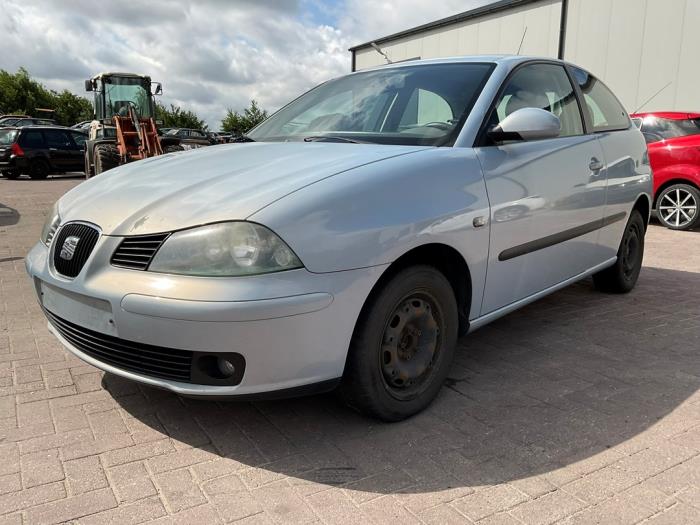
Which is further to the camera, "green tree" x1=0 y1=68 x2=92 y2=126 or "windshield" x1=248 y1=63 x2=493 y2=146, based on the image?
"green tree" x1=0 y1=68 x2=92 y2=126

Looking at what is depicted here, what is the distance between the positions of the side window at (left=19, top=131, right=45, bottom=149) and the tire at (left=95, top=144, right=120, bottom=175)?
23.7ft

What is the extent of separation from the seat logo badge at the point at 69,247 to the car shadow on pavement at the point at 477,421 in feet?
2.50

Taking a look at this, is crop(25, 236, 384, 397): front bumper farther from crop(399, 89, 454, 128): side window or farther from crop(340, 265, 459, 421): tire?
crop(399, 89, 454, 128): side window

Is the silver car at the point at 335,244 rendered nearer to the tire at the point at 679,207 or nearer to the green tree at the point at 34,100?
the tire at the point at 679,207

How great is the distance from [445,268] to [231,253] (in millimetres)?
1110

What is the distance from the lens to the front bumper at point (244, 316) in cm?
206

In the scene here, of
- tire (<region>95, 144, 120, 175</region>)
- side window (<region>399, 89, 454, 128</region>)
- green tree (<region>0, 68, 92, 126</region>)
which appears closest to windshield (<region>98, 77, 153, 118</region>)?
tire (<region>95, 144, 120, 175</region>)

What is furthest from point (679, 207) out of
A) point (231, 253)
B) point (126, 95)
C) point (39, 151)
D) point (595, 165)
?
point (39, 151)

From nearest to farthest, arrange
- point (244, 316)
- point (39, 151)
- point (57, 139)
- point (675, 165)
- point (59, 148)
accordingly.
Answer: point (244, 316) < point (675, 165) < point (39, 151) < point (59, 148) < point (57, 139)

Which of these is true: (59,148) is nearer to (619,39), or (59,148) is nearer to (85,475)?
(619,39)

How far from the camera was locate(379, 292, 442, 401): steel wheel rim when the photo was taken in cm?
249

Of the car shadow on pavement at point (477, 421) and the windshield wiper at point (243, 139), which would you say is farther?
the windshield wiper at point (243, 139)

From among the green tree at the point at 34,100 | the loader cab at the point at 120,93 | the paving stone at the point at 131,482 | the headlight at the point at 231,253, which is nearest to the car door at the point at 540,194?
the headlight at the point at 231,253

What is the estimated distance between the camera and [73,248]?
244 cm
